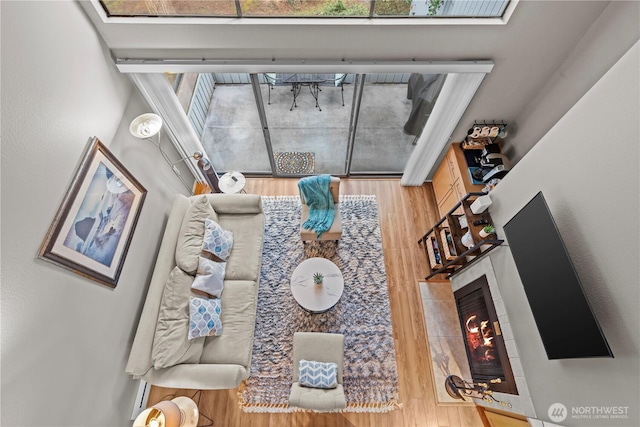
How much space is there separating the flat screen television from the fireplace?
2.48ft

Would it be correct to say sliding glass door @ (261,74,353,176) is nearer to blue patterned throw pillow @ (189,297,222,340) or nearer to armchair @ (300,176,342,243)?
armchair @ (300,176,342,243)

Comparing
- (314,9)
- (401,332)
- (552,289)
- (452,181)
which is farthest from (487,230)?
(314,9)

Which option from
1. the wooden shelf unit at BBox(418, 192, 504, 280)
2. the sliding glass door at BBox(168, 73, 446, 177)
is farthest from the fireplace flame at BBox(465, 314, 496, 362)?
the sliding glass door at BBox(168, 73, 446, 177)

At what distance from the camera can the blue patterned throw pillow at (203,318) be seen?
8.98 ft

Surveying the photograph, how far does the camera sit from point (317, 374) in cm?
276

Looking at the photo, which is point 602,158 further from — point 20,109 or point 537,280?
point 20,109

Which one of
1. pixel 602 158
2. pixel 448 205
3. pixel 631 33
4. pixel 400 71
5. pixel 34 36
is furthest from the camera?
pixel 448 205

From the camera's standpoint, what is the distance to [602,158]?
68.1 inches

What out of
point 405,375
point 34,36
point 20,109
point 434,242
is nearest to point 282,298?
point 405,375

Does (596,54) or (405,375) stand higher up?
(596,54)

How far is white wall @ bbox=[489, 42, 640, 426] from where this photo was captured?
1.57m

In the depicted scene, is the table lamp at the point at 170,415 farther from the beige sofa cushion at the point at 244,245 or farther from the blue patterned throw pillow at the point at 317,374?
the beige sofa cushion at the point at 244,245

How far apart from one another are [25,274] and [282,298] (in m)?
2.28

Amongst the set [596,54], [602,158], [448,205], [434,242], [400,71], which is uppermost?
[400,71]
